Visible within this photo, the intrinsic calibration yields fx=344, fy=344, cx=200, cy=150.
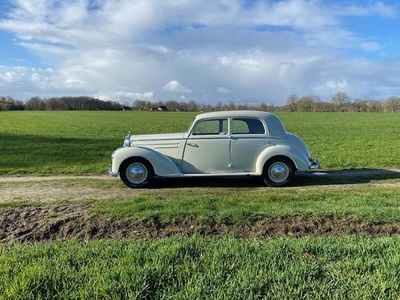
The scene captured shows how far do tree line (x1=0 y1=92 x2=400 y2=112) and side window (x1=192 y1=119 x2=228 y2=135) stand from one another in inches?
3082

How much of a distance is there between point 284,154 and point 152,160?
124 inches

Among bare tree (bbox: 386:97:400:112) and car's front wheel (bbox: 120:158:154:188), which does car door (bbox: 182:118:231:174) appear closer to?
car's front wheel (bbox: 120:158:154:188)

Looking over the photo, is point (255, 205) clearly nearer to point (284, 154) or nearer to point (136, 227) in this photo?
point (136, 227)

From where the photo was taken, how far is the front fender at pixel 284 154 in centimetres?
815

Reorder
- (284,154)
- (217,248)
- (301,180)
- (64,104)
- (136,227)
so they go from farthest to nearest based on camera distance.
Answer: (64,104) < (301,180) < (284,154) < (136,227) < (217,248)

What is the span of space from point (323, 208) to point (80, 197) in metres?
4.87

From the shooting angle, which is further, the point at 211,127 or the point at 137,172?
the point at 211,127

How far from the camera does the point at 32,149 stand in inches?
622

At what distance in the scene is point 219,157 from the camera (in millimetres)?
8297

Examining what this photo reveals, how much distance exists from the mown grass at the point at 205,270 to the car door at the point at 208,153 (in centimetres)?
415

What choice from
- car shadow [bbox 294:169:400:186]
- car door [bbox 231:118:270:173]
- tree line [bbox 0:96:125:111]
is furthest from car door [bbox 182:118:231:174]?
tree line [bbox 0:96:125:111]

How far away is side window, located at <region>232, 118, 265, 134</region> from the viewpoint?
27.5 feet

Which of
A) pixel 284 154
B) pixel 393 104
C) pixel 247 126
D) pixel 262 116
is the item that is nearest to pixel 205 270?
pixel 284 154

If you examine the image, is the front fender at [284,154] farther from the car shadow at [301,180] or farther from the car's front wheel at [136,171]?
the car's front wheel at [136,171]
